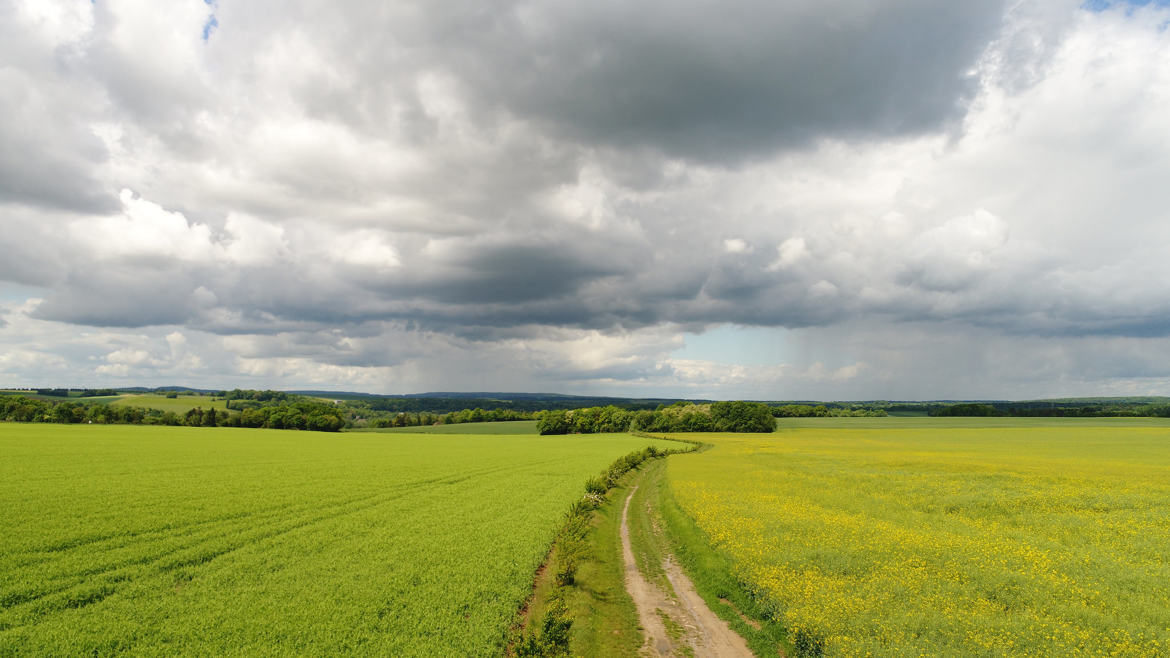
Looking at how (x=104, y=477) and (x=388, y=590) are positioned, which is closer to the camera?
(x=388, y=590)

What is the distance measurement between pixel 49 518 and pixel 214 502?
6.44 metres

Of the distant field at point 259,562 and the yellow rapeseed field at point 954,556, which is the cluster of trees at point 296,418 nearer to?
the distant field at point 259,562

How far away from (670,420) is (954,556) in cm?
11999

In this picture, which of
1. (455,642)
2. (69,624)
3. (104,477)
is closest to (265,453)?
(104,477)

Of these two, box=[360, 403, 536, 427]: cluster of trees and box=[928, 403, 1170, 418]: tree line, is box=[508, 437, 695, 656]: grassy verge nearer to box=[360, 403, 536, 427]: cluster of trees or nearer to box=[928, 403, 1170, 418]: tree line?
box=[360, 403, 536, 427]: cluster of trees

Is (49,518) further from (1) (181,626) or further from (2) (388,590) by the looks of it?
(2) (388,590)

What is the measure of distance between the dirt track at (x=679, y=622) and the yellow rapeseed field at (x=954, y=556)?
1803mm

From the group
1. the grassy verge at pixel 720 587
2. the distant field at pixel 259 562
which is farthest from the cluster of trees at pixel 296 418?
the grassy verge at pixel 720 587

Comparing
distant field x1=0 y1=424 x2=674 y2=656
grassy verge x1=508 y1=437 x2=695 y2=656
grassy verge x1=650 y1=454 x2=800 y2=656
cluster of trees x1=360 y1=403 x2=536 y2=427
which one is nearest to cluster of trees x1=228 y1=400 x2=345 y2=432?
cluster of trees x1=360 y1=403 x2=536 y2=427

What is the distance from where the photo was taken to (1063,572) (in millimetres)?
18891

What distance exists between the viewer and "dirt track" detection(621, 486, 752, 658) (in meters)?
14.1

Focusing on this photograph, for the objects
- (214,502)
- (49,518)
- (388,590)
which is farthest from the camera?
(214,502)

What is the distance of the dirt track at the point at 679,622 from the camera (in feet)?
46.2

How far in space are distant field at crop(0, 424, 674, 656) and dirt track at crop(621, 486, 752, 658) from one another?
406cm
